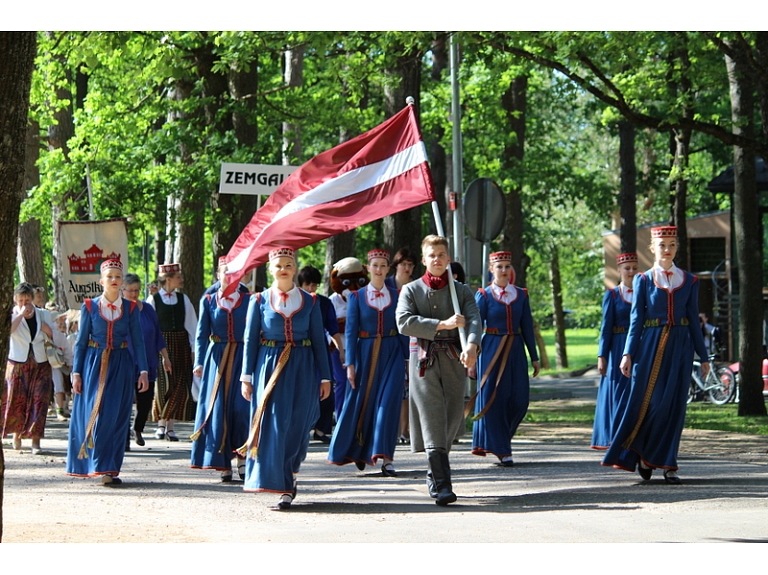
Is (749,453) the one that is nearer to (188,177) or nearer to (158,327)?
(158,327)

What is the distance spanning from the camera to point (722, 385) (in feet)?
79.3

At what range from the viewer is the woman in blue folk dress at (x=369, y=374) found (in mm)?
12594

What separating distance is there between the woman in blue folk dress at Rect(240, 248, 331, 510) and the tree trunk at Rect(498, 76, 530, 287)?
21.4 m

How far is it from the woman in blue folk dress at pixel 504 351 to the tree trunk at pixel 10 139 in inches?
272

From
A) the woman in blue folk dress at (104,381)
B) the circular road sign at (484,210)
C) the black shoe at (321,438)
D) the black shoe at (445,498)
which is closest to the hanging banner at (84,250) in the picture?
the black shoe at (321,438)

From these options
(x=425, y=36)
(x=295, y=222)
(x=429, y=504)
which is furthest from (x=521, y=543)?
(x=425, y=36)

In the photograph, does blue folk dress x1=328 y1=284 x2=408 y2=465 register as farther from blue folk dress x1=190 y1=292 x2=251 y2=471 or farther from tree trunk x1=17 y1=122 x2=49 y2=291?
tree trunk x1=17 y1=122 x2=49 y2=291

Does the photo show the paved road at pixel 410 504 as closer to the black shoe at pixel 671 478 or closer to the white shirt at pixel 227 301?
the black shoe at pixel 671 478

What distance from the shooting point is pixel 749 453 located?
1408 cm

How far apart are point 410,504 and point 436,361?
1121 mm

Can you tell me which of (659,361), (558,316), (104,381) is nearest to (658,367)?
(659,361)

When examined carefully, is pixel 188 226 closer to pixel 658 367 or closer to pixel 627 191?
pixel 627 191

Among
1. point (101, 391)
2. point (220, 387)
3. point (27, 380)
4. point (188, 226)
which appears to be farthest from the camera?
point (188, 226)

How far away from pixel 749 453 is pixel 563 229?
38553mm
